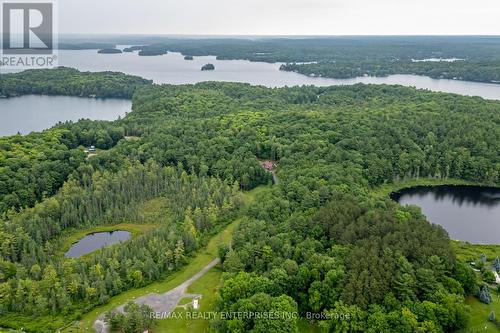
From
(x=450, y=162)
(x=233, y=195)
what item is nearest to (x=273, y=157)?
(x=233, y=195)

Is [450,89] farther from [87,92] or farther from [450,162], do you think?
[87,92]

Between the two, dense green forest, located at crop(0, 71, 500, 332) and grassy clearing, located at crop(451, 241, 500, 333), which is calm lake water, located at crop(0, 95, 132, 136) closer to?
dense green forest, located at crop(0, 71, 500, 332)

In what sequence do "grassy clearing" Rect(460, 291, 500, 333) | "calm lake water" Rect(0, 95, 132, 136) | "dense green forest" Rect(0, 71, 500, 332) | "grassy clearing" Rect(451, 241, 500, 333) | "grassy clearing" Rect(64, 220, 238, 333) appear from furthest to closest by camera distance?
"calm lake water" Rect(0, 95, 132, 136) → "grassy clearing" Rect(64, 220, 238, 333) → "dense green forest" Rect(0, 71, 500, 332) → "grassy clearing" Rect(451, 241, 500, 333) → "grassy clearing" Rect(460, 291, 500, 333)

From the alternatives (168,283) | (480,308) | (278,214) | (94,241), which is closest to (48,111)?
(94,241)

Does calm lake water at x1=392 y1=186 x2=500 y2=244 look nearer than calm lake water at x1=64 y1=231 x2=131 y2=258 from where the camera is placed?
No

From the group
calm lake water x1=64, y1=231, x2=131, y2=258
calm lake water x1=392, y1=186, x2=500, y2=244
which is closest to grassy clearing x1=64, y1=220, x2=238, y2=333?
calm lake water x1=64, y1=231, x2=131, y2=258

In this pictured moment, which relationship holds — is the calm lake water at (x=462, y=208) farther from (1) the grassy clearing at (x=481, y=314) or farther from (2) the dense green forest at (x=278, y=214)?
(1) the grassy clearing at (x=481, y=314)

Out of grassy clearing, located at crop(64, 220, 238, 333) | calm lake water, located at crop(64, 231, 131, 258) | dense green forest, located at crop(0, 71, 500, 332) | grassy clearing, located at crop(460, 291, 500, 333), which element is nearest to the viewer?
grassy clearing, located at crop(460, 291, 500, 333)

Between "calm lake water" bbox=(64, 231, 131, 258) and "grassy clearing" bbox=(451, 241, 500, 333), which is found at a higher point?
"grassy clearing" bbox=(451, 241, 500, 333)
